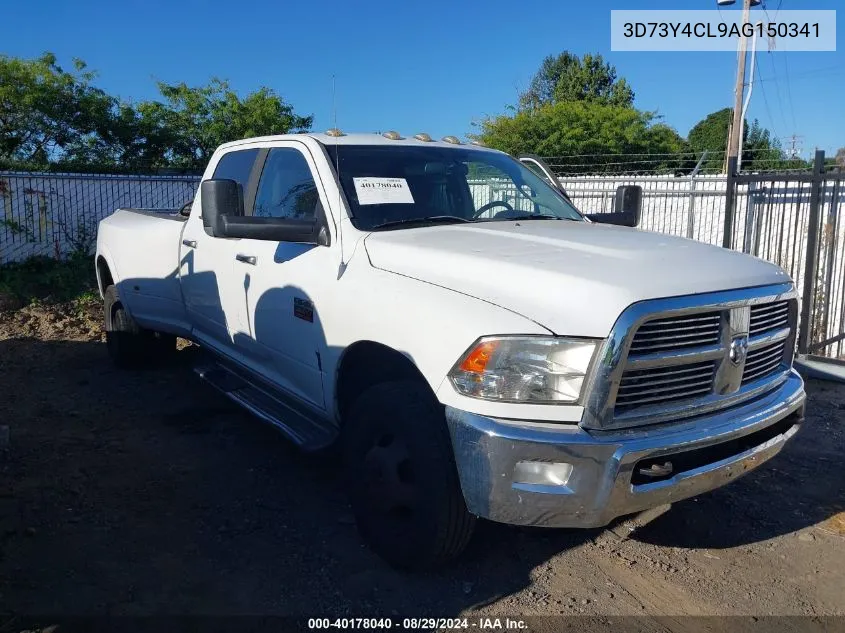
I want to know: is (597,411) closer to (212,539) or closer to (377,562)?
(377,562)

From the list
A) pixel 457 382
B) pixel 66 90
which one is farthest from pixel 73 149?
pixel 457 382

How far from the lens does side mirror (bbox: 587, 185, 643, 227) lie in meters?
4.57

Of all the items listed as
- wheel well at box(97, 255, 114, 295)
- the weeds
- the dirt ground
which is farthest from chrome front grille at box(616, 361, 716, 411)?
the weeds

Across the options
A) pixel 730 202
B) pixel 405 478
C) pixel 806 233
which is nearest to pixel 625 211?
pixel 405 478

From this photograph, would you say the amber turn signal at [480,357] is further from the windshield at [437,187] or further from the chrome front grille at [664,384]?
the windshield at [437,187]

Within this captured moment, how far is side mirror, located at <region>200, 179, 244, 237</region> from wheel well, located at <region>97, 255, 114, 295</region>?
11.8ft

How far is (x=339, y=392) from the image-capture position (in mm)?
3596

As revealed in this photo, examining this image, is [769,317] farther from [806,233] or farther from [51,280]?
[51,280]

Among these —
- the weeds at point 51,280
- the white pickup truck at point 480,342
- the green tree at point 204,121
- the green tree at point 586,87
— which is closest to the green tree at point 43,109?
the green tree at point 204,121

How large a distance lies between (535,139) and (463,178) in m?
24.4

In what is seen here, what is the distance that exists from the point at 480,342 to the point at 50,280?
10.1 metres

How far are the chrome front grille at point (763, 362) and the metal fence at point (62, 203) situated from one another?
12.2 metres

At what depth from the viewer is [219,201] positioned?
3740 millimetres

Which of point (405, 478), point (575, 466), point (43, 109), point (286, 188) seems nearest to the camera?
point (575, 466)
